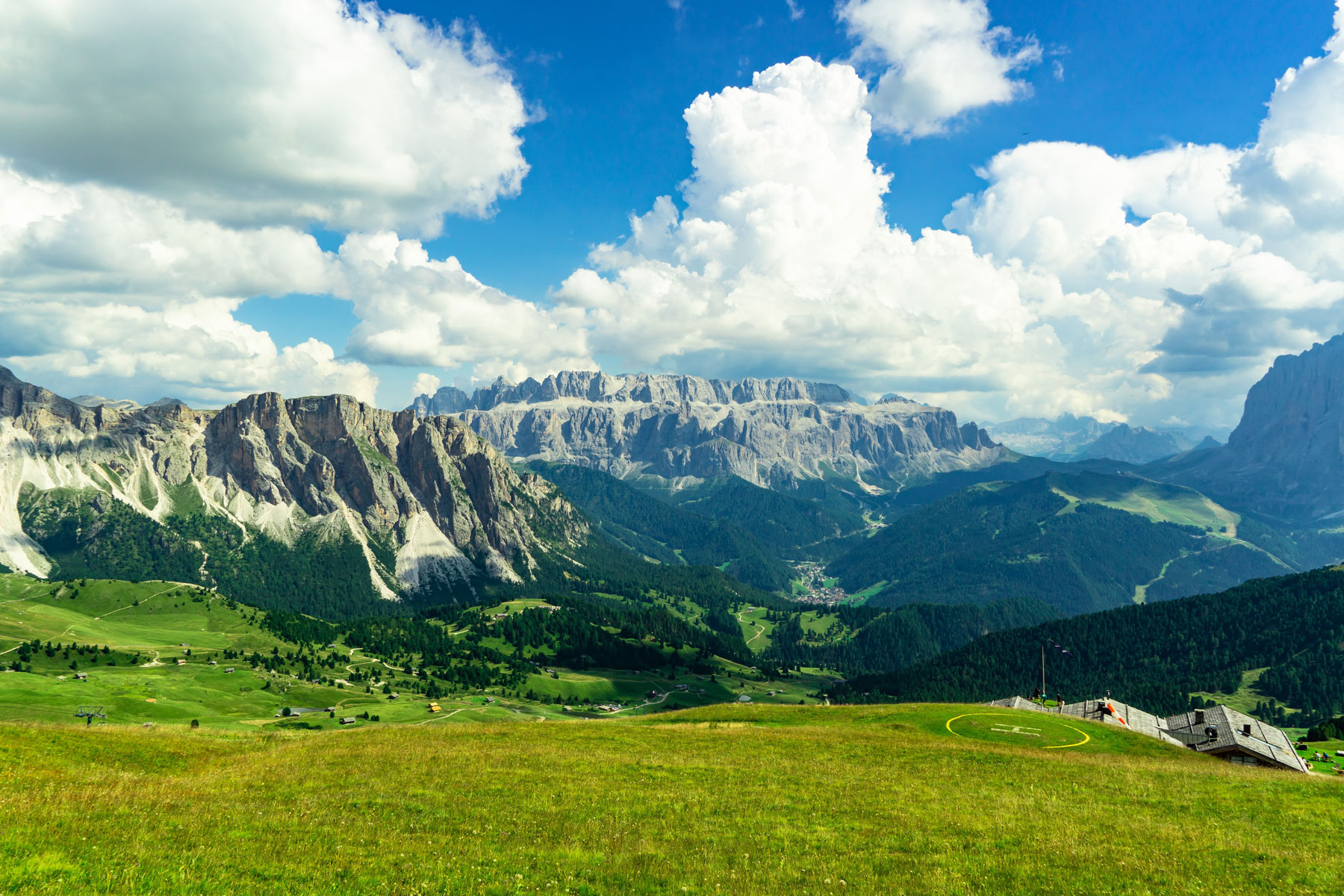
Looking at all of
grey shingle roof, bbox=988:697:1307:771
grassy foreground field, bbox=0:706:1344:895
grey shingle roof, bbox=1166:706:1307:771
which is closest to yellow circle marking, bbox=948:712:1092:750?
grassy foreground field, bbox=0:706:1344:895

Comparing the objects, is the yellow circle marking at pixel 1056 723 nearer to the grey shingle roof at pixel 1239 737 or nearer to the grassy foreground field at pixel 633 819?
the grassy foreground field at pixel 633 819

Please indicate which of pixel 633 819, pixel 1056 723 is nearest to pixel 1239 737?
pixel 1056 723

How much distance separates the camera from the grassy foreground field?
2308 cm

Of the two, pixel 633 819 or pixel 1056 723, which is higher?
pixel 633 819

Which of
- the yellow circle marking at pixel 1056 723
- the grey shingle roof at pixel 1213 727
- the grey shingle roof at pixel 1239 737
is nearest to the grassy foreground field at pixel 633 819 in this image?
the yellow circle marking at pixel 1056 723

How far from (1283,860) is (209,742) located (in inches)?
2643

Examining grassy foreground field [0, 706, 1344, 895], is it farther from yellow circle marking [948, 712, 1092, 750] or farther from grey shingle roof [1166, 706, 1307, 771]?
grey shingle roof [1166, 706, 1307, 771]

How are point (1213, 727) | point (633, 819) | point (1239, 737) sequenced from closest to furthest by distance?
point (633, 819) → point (1239, 737) → point (1213, 727)

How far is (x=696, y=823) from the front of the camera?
1244 inches

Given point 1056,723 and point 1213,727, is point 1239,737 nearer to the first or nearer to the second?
point 1213,727

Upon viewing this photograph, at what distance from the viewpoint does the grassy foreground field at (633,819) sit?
75.7 feet

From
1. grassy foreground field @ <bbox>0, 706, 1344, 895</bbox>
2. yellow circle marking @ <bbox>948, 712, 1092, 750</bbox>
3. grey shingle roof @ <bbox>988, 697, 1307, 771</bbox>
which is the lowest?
grey shingle roof @ <bbox>988, 697, 1307, 771</bbox>

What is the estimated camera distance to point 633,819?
32.2 m

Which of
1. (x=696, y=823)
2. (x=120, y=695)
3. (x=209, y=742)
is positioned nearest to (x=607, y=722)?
(x=209, y=742)
